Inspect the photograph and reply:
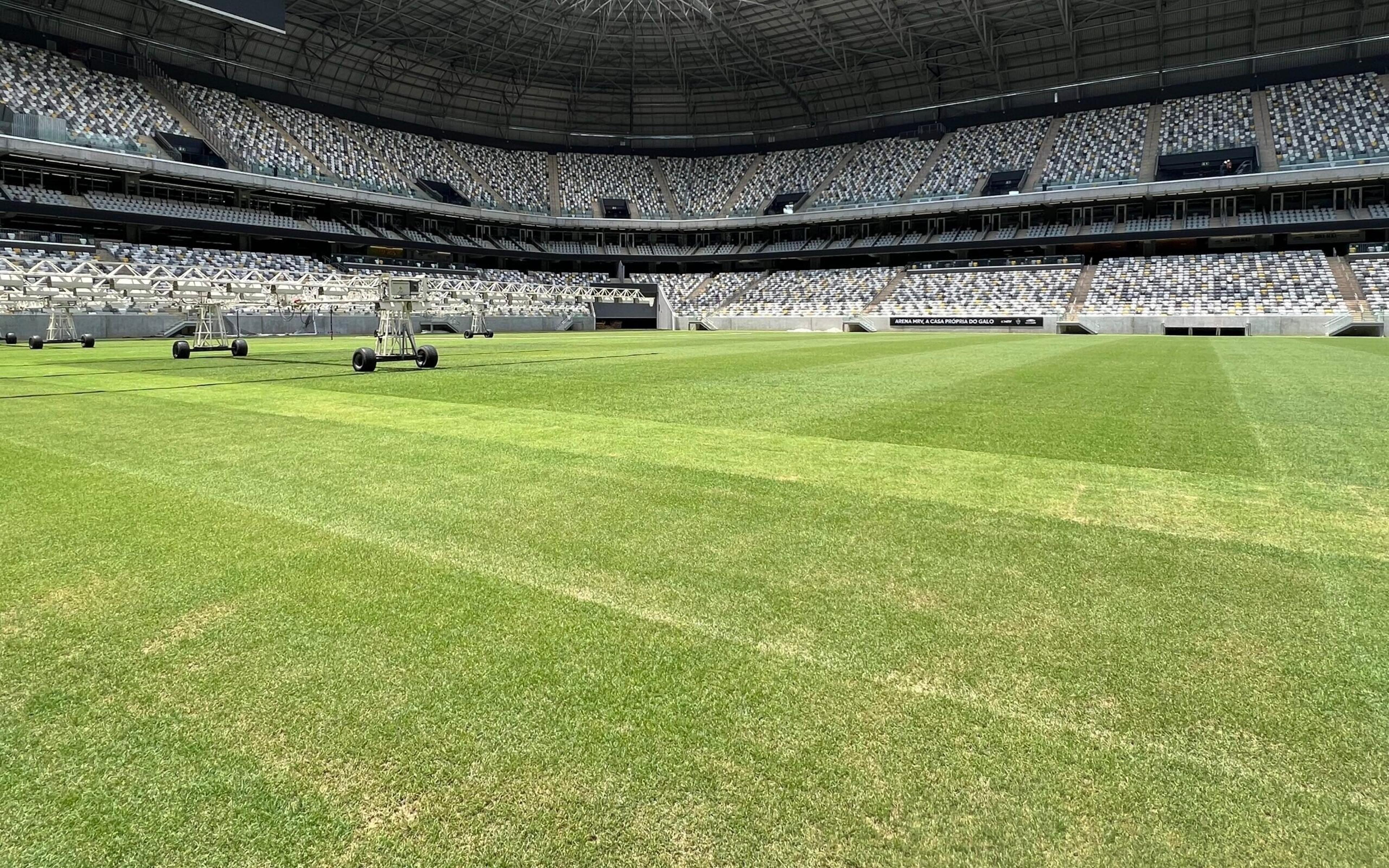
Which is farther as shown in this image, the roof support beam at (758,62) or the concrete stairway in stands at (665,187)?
the concrete stairway in stands at (665,187)

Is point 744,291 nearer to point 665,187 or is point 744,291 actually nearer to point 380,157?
point 665,187

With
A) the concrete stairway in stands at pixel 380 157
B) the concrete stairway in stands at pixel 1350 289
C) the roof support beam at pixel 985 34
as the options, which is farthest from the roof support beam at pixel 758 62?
the concrete stairway in stands at pixel 1350 289

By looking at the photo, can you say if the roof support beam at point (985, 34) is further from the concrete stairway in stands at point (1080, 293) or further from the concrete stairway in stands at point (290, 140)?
the concrete stairway in stands at point (290, 140)

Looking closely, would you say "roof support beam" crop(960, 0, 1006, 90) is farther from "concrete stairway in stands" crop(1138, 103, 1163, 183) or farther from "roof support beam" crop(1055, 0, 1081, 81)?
"concrete stairway in stands" crop(1138, 103, 1163, 183)

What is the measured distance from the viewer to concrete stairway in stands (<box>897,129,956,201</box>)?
7181cm

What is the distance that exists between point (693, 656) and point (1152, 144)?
7722 cm

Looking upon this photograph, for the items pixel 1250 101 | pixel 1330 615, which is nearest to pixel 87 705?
pixel 1330 615

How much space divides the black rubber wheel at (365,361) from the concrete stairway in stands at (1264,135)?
216 ft

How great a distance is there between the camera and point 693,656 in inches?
115

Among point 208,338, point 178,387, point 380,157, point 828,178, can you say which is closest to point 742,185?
point 828,178

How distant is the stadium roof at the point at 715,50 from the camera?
59594 mm

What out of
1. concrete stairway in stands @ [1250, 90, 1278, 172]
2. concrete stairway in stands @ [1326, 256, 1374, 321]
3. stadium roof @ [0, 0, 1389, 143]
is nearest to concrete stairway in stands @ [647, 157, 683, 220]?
stadium roof @ [0, 0, 1389, 143]

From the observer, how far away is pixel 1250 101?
62906 millimetres

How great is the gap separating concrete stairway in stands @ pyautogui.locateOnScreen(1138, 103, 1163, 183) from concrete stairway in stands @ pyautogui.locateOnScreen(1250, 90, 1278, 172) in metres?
6.64
